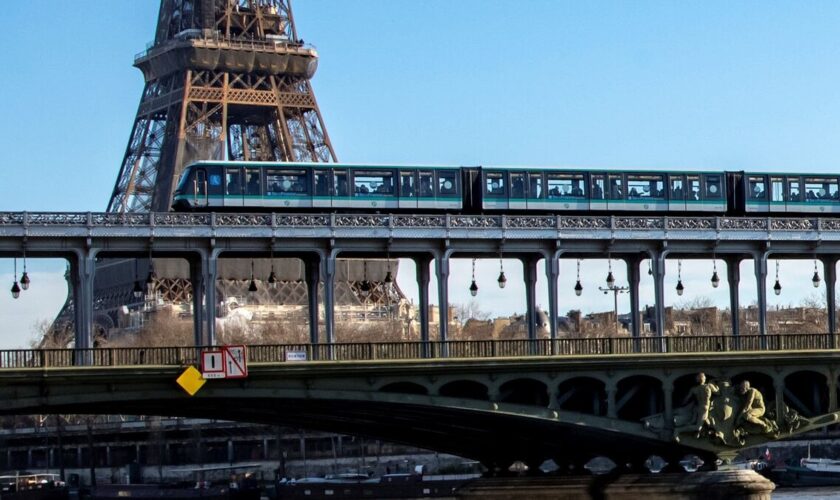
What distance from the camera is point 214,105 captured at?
6639 inches

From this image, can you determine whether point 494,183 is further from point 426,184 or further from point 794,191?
point 794,191

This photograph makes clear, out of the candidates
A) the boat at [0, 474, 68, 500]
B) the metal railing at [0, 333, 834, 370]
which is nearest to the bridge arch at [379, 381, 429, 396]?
the metal railing at [0, 333, 834, 370]

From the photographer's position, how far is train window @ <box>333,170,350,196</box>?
9262 centimetres

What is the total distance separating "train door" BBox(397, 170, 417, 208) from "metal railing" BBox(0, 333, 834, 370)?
6314mm

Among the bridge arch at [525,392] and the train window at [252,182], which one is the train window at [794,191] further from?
the train window at [252,182]

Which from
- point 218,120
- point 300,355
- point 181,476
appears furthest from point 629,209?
point 218,120

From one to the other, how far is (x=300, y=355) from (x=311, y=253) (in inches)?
303

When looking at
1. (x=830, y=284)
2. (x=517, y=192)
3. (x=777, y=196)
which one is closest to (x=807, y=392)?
(x=830, y=284)

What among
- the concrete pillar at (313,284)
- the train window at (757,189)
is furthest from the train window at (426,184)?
the train window at (757,189)

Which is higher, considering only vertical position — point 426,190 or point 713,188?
point 713,188

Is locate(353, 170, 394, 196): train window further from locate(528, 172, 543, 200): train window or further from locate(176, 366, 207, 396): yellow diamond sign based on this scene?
locate(176, 366, 207, 396): yellow diamond sign

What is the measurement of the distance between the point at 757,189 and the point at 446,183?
14.7 metres

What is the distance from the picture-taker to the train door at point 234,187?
92.2 meters

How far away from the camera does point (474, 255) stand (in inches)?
3642
